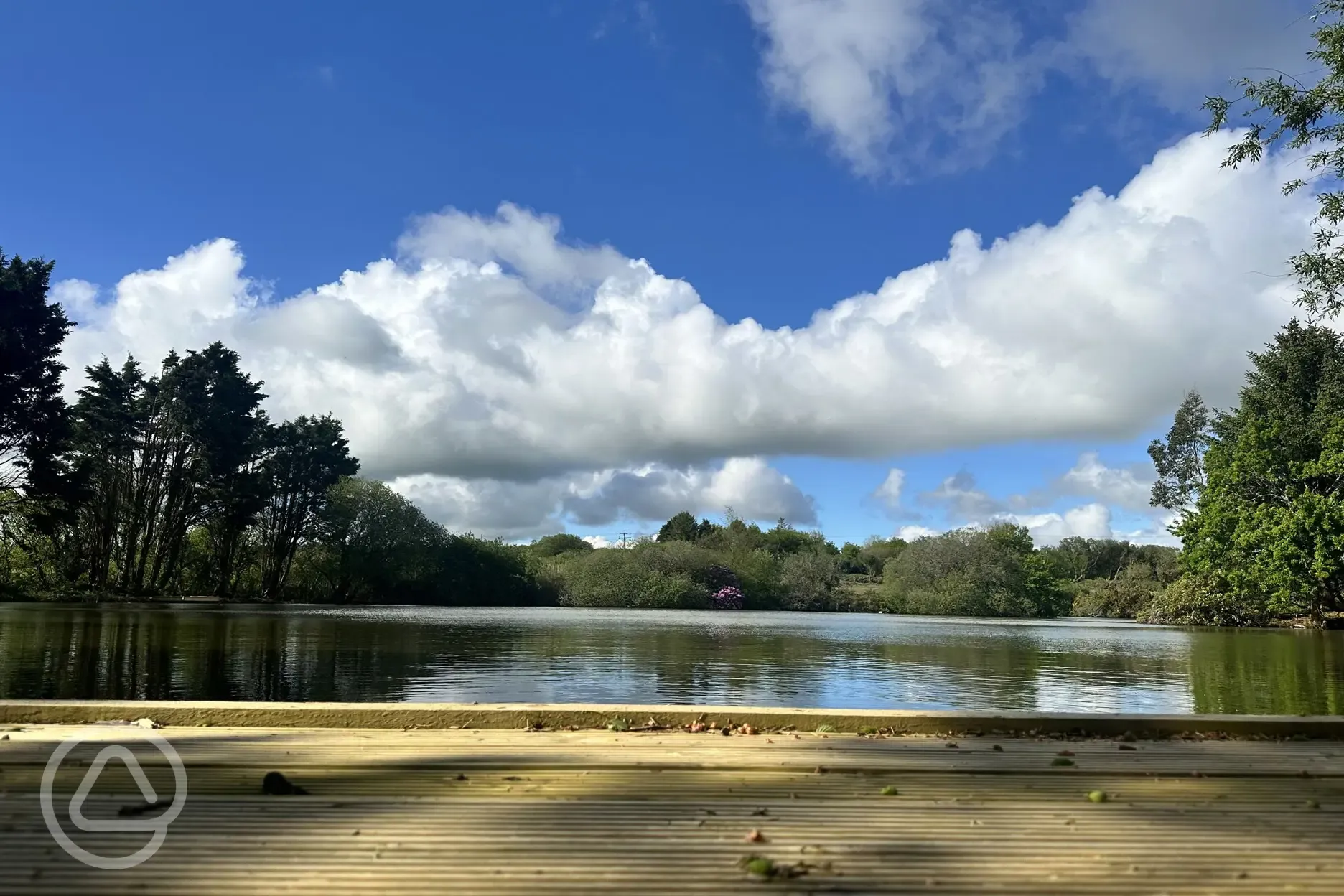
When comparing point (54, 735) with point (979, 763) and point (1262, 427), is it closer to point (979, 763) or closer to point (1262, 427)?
point (979, 763)

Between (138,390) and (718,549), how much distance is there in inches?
1906

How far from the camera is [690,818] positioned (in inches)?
157

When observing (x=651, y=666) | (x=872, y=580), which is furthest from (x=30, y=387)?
(x=872, y=580)

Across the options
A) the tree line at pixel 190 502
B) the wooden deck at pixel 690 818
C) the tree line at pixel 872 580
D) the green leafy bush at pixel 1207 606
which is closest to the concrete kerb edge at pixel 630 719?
the wooden deck at pixel 690 818

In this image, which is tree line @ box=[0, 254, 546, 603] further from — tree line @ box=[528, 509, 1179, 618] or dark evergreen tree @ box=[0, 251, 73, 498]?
tree line @ box=[528, 509, 1179, 618]

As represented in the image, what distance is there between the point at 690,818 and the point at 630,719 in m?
2.90

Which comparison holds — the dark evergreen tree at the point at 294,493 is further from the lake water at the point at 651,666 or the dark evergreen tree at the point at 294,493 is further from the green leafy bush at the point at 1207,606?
the green leafy bush at the point at 1207,606

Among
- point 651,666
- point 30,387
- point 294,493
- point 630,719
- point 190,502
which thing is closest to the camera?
point 630,719

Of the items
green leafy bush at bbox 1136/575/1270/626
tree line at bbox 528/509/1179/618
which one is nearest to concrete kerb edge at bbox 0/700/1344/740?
green leafy bush at bbox 1136/575/1270/626

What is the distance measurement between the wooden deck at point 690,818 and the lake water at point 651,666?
20.0 ft

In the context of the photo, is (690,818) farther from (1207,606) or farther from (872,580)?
(872,580)

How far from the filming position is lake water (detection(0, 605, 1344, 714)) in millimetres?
12906

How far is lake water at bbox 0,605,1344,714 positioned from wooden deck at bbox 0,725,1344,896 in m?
6.10

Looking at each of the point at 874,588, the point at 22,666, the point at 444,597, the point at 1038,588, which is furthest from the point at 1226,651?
the point at 444,597
